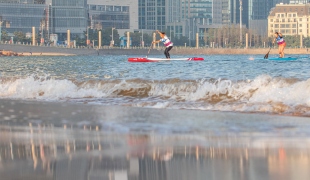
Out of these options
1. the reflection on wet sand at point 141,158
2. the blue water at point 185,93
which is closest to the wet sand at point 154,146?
the reflection on wet sand at point 141,158

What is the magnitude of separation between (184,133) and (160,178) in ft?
13.3

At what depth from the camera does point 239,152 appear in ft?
34.5

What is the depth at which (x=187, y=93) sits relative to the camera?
2267 centimetres

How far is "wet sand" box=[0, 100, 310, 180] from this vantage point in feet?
30.0

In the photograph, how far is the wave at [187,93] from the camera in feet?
61.5

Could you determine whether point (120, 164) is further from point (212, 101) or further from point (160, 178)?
point (212, 101)

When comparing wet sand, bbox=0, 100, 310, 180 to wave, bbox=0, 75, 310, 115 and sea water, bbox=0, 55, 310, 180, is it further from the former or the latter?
wave, bbox=0, 75, 310, 115

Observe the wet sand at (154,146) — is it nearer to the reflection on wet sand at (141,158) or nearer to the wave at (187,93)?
the reflection on wet sand at (141,158)

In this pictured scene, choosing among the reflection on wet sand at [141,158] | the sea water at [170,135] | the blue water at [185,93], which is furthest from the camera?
the blue water at [185,93]

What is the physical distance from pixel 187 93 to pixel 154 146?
11513 mm

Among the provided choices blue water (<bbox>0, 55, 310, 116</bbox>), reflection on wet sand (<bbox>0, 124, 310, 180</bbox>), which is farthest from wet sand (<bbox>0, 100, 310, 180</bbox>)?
blue water (<bbox>0, 55, 310, 116</bbox>)

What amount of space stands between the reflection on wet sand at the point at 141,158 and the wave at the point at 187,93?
6.21m

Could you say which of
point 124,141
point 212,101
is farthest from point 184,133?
point 212,101

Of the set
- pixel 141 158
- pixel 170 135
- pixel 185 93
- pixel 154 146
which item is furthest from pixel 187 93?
pixel 141 158
